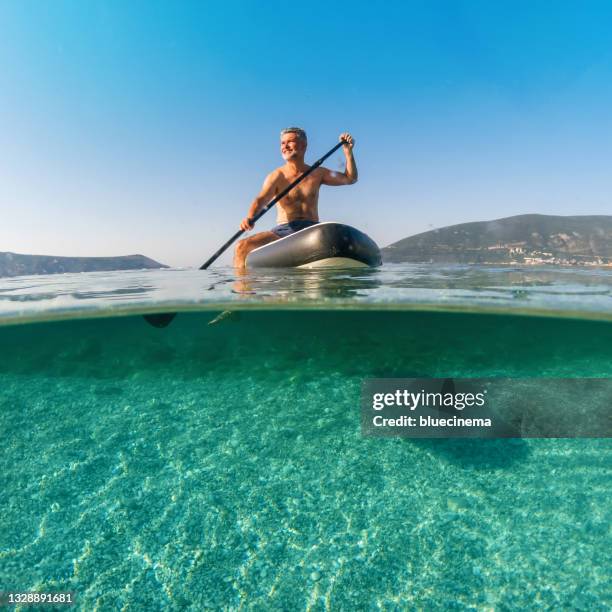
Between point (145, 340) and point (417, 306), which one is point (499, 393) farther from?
point (145, 340)

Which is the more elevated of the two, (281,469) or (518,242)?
(518,242)

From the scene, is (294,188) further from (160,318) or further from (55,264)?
(55,264)

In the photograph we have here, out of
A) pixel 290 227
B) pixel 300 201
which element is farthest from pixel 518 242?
pixel 290 227

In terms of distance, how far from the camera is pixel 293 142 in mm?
9281

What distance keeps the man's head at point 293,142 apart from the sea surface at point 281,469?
3579 mm

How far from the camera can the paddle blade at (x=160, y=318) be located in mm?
6564

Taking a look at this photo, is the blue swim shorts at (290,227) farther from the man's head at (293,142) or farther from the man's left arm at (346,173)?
the man's head at (293,142)

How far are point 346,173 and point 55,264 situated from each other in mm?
30068

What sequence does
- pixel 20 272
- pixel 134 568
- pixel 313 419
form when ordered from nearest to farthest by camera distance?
pixel 134 568 < pixel 313 419 < pixel 20 272

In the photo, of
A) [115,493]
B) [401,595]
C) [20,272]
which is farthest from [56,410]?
[20,272]

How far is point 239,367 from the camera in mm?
6762

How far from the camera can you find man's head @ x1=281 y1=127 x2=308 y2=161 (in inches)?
364

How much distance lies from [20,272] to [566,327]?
30.3m

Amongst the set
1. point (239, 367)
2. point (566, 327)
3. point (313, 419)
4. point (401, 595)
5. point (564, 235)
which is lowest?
point (401, 595)
